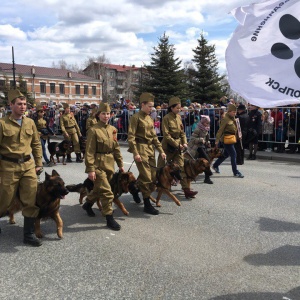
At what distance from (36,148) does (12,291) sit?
2150mm

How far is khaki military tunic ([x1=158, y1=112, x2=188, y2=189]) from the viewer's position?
23.2ft

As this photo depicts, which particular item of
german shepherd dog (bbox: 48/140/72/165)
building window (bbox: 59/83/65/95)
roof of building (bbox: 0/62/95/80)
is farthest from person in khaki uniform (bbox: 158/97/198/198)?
building window (bbox: 59/83/65/95)

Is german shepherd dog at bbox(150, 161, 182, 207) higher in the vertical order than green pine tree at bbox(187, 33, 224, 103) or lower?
lower

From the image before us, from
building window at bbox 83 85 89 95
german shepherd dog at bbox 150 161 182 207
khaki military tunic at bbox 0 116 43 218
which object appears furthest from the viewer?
building window at bbox 83 85 89 95

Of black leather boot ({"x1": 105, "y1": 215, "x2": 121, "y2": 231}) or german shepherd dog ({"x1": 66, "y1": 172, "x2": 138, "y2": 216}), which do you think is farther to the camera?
german shepherd dog ({"x1": 66, "y1": 172, "x2": 138, "y2": 216})

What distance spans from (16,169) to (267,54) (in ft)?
11.6

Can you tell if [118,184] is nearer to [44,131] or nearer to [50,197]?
[50,197]

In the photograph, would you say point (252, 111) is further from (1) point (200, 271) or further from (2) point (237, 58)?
(1) point (200, 271)

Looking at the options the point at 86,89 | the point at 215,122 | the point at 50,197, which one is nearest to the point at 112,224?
the point at 50,197

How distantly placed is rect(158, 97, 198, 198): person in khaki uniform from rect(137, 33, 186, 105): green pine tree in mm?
26250

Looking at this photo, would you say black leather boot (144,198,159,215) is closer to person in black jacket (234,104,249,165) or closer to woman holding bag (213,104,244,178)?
woman holding bag (213,104,244,178)

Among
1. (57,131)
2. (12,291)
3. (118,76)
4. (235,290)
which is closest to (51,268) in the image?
(12,291)

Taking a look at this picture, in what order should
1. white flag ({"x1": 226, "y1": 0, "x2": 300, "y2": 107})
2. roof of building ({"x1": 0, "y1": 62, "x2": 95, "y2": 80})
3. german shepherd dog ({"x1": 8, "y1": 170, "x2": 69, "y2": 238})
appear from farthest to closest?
roof of building ({"x1": 0, "y1": 62, "x2": 95, "y2": 80}) → german shepherd dog ({"x1": 8, "y1": 170, "x2": 69, "y2": 238}) → white flag ({"x1": 226, "y1": 0, "x2": 300, "y2": 107})

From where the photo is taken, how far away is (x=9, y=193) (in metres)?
4.60
